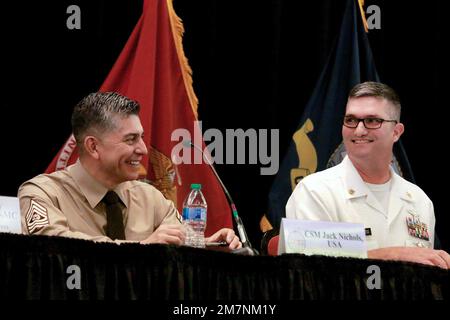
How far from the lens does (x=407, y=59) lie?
14.5 feet

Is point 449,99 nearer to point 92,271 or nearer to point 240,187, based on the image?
point 240,187

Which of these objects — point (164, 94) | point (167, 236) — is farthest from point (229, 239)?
point (164, 94)

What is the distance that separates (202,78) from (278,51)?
44 cm

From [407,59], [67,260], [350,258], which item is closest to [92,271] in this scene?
[67,260]

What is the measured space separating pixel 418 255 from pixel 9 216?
1356 mm

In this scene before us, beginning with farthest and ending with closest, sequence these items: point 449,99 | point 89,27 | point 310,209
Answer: point 449,99, point 89,27, point 310,209

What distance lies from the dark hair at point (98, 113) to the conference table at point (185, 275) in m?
0.97

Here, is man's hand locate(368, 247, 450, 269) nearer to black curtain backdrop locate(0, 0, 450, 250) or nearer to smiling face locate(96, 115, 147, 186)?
smiling face locate(96, 115, 147, 186)

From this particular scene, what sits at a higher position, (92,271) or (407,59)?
(407,59)

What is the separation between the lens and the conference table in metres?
2.02

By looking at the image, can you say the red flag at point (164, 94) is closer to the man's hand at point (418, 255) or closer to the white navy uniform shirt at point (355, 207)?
the white navy uniform shirt at point (355, 207)

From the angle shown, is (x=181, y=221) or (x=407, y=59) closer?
(x=181, y=221)
